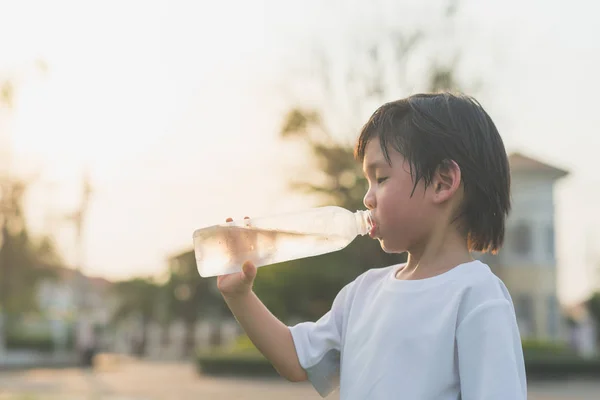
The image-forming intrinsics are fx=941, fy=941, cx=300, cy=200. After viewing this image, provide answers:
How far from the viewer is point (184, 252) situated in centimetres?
4775

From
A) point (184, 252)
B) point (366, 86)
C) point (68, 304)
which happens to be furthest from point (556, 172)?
point (68, 304)

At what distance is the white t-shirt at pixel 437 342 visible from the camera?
1771mm

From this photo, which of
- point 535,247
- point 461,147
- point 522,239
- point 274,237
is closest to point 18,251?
point 522,239

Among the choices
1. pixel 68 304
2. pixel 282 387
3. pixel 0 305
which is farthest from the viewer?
pixel 68 304

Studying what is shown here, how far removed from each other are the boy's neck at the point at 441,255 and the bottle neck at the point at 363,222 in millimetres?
106

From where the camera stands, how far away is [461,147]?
1.94m

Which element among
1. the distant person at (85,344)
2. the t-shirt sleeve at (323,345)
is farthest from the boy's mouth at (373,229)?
the distant person at (85,344)

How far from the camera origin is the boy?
5.91ft

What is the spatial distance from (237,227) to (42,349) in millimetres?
41360

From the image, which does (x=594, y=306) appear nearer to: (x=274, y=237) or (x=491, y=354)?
(x=274, y=237)

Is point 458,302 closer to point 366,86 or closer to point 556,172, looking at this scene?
point 366,86

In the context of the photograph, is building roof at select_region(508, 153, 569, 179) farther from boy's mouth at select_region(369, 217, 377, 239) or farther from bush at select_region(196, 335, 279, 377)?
boy's mouth at select_region(369, 217, 377, 239)

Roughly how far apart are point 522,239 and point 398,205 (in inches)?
1374

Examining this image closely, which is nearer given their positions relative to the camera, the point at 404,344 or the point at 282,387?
the point at 404,344
